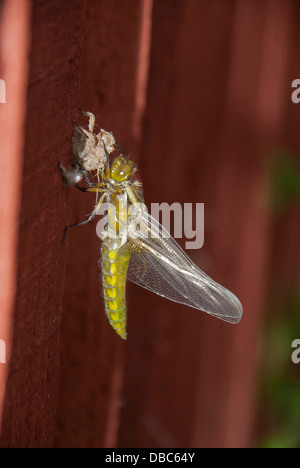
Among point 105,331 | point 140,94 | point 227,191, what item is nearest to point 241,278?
point 227,191

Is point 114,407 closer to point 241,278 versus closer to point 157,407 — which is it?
point 157,407

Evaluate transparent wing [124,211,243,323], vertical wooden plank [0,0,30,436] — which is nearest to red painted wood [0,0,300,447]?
vertical wooden plank [0,0,30,436]

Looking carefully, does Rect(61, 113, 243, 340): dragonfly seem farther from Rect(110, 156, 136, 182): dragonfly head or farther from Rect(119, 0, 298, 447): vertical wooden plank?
Rect(119, 0, 298, 447): vertical wooden plank

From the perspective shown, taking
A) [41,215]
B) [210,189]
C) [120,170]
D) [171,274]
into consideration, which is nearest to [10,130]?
[41,215]

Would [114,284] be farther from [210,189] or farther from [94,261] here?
[210,189]

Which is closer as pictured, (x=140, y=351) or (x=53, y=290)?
(x=53, y=290)

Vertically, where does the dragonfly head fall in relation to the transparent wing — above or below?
above

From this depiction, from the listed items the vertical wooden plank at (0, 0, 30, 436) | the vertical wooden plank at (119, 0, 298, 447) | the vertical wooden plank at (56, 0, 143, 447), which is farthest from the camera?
the vertical wooden plank at (119, 0, 298, 447)
